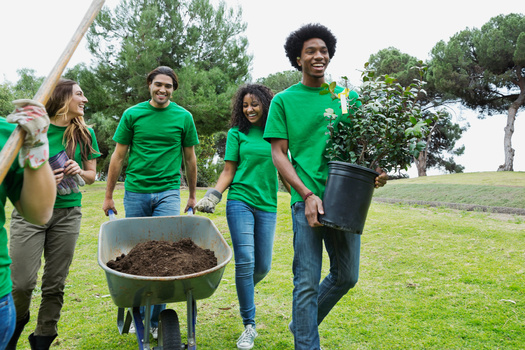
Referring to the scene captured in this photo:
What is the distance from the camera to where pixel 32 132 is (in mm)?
1307

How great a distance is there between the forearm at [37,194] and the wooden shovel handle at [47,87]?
0.22 feet

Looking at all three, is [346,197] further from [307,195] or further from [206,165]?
[206,165]

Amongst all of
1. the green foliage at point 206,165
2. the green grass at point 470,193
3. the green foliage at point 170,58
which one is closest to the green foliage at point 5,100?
the green foliage at point 170,58

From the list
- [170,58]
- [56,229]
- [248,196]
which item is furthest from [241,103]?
[170,58]

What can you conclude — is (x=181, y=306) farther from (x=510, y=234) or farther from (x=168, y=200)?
(x=510, y=234)

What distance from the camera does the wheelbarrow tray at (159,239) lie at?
2006 millimetres

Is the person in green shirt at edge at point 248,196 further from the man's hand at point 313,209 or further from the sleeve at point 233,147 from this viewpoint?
the man's hand at point 313,209

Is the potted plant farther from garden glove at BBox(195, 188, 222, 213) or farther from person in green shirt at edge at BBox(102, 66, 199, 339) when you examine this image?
person in green shirt at edge at BBox(102, 66, 199, 339)

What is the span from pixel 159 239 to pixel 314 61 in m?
1.53

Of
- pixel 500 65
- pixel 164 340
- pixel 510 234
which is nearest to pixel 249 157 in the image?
pixel 164 340

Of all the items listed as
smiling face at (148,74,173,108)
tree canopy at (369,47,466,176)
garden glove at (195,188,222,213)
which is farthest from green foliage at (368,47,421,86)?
garden glove at (195,188,222,213)

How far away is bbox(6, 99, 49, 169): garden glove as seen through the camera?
4.27ft

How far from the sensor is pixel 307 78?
2.49 meters

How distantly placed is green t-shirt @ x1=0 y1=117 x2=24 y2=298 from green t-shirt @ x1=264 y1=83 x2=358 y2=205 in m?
1.32
